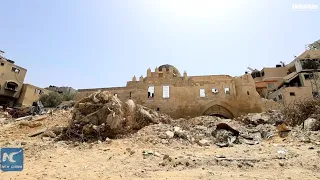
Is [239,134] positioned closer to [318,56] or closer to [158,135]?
[158,135]

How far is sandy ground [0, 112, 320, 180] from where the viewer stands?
17.0ft

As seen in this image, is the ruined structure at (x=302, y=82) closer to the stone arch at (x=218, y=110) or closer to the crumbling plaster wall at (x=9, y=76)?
the stone arch at (x=218, y=110)

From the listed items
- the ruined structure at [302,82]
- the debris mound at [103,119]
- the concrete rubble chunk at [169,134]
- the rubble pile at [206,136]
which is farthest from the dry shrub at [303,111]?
the ruined structure at [302,82]

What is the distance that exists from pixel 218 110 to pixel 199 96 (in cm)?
215

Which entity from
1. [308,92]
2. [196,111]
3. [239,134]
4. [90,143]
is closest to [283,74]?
[308,92]

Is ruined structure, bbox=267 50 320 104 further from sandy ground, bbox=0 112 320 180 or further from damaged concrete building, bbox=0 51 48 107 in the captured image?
damaged concrete building, bbox=0 51 48 107

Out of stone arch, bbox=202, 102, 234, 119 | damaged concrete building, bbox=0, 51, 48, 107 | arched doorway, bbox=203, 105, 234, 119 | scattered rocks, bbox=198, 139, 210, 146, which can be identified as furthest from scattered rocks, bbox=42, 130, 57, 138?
damaged concrete building, bbox=0, 51, 48, 107

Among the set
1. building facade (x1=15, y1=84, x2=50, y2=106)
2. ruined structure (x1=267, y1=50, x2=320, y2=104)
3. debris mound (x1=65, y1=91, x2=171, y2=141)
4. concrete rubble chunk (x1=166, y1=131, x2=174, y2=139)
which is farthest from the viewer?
building facade (x1=15, y1=84, x2=50, y2=106)

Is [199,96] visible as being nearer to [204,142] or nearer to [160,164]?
[204,142]

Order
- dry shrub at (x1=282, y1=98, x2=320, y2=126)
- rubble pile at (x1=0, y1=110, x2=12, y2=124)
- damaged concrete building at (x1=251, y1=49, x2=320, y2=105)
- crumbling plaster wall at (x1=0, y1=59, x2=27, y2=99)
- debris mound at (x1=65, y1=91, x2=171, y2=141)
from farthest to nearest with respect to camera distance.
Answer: crumbling plaster wall at (x1=0, y1=59, x2=27, y2=99) → damaged concrete building at (x1=251, y1=49, x2=320, y2=105) → rubble pile at (x1=0, y1=110, x2=12, y2=124) → dry shrub at (x1=282, y1=98, x2=320, y2=126) → debris mound at (x1=65, y1=91, x2=171, y2=141)

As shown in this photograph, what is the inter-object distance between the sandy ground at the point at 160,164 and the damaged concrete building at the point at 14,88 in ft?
88.8

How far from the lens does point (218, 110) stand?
862 inches

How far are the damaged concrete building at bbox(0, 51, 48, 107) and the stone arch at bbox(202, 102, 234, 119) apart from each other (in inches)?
952

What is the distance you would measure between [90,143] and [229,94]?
15402mm
